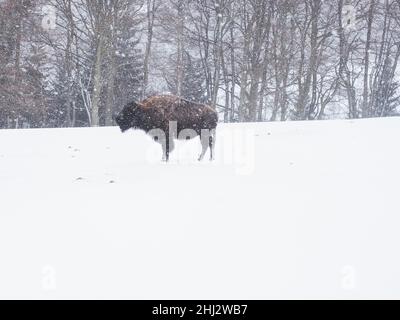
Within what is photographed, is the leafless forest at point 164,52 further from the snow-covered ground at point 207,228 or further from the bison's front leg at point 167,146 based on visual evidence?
the snow-covered ground at point 207,228

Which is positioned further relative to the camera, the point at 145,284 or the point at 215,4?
the point at 215,4

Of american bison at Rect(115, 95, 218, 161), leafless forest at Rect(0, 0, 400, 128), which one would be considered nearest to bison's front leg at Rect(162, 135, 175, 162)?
american bison at Rect(115, 95, 218, 161)

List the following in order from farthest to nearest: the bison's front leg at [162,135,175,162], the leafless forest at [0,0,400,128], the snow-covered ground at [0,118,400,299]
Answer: the leafless forest at [0,0,400,128] → the bison's front leg at [162,135,175,162] → the snow-covered ground at [0,118,400,299]

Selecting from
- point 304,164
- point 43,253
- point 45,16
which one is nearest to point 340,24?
point 45,16

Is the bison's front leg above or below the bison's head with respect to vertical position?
below

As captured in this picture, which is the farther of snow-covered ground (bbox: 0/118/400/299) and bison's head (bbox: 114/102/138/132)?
bison's head (bbox: 114/102/138/132)

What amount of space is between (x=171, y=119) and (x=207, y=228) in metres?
5.25

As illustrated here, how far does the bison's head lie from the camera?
10273 millimetres

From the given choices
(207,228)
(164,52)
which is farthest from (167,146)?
(164,52)

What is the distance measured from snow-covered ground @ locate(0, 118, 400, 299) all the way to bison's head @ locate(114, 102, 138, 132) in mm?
1068

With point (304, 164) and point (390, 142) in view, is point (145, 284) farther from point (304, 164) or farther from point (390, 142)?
point (390, 142)

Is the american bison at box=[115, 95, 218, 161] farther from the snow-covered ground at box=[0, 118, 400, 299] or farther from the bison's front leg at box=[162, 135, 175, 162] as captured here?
the snow-covered ground at box=[0, 118, 400, 299]
